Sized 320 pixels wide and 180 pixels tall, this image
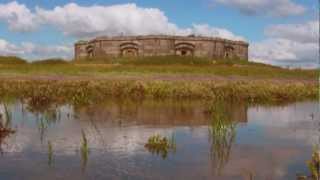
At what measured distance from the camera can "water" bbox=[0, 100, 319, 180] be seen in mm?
8297

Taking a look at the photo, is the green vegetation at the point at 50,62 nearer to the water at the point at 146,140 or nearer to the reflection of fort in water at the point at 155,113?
the reflection of fort in water at the point at 155,113

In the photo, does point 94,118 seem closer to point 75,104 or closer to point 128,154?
point 75,104

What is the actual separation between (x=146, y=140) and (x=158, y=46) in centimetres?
4152

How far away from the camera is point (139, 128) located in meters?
12.9

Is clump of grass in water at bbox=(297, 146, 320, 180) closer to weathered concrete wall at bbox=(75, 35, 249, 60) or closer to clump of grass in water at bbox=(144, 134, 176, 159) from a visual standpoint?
clump of grass in water at bbox=(144, 134, 176, 159)

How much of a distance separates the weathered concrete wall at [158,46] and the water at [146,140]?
35.7 meters

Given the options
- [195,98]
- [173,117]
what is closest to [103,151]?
[173,117]

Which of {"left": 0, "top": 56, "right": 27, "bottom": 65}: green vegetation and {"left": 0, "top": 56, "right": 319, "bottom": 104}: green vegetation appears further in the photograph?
{"left": 0, "top": 56, "right": 27, "bottom": 65}: green vegetation

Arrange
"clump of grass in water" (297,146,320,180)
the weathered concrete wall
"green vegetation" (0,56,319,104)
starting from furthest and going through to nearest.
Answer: the weathered concrete wall, "green vegetation" (0,56,319,104), "clump of grass in water" (297,146,320,180)

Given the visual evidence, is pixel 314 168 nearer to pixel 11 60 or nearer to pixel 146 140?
pixel 146 140

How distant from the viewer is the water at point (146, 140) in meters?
8.30

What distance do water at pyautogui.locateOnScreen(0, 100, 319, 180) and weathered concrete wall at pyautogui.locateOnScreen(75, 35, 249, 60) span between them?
35.7 m

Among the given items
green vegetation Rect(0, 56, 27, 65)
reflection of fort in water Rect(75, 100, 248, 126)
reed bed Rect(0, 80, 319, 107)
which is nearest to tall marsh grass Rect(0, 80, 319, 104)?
reed bed Rect(0, 80, 319, 107)

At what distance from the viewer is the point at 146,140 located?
11109 mm
